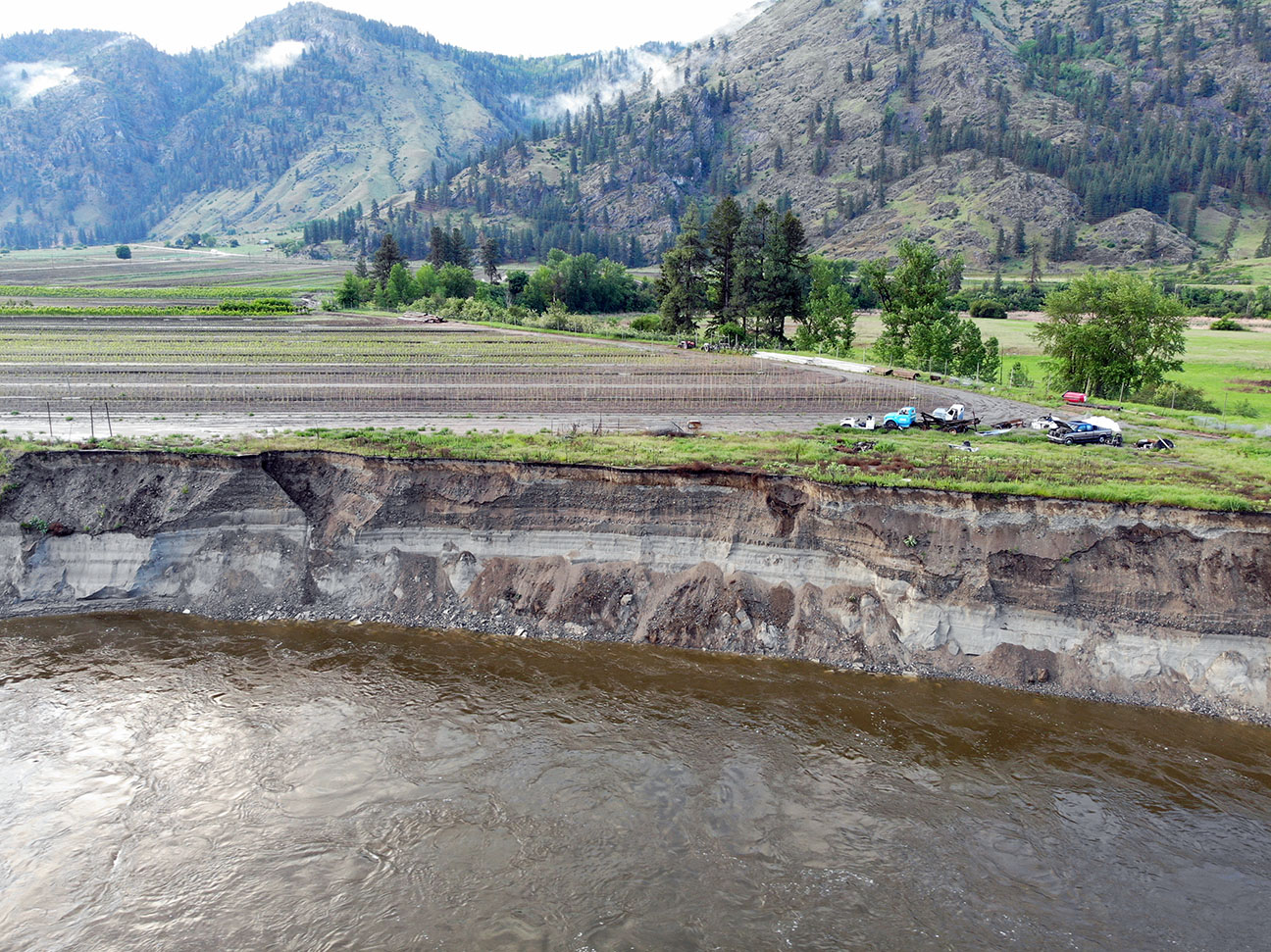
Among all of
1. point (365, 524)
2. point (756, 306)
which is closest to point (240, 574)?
point (365, 524)

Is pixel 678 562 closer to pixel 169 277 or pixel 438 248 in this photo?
pixel 438 248

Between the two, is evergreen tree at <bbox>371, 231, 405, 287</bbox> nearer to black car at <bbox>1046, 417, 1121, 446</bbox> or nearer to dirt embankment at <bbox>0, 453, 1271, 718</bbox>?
dirt embankment at <bbox>0, 453, 1271, 718</bbox>

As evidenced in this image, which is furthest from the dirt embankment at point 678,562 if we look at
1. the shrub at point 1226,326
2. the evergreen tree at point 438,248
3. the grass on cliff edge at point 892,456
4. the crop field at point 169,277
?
the evergreen tree at point 438,248

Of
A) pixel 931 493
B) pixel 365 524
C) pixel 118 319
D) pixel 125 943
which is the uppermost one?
pixel 118 319

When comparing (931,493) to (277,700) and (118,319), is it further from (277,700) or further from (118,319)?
(118,319)

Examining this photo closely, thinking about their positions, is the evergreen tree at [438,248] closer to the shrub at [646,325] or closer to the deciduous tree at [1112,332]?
the shrub at [646,325]

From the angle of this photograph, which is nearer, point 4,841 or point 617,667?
point 4,841
